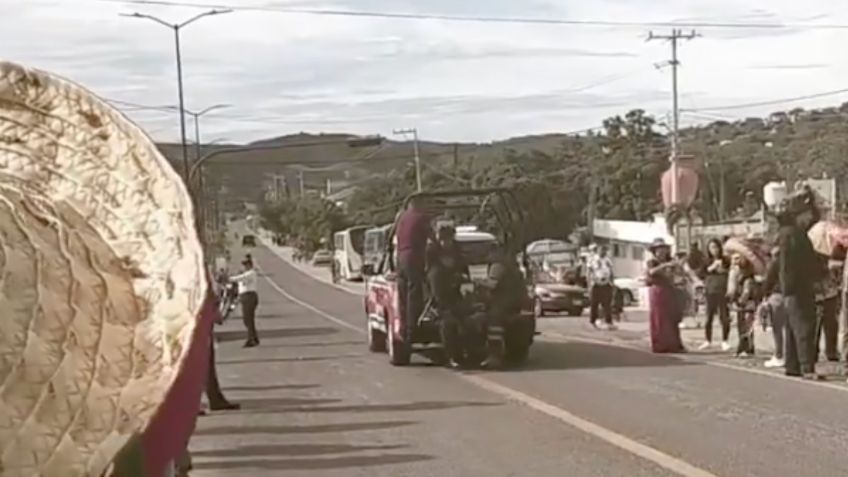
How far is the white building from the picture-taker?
221ft

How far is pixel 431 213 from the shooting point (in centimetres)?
2119

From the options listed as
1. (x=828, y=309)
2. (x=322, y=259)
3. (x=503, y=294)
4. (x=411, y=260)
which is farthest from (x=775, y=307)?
(x=322, y=259)

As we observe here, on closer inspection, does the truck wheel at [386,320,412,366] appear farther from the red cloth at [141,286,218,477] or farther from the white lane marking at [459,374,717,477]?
the red cloth at [141,286,218,477]

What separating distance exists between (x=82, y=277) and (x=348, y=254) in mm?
81980

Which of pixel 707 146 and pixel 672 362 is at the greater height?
pixel 707 146

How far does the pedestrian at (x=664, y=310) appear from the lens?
22.0 metres

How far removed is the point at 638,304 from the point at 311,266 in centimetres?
7999

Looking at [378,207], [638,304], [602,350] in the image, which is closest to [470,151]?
[378,207]

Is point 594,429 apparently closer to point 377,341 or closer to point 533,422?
point 533,422

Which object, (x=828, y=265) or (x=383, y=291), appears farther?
(x=383, y=291)

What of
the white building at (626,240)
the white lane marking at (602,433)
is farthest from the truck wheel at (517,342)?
the white building at (626,240)

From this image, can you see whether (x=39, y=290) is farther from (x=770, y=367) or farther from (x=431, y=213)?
(x=431, y=213)

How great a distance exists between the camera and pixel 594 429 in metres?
13.2

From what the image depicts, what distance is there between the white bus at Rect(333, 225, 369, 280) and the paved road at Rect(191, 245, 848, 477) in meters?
58.8
